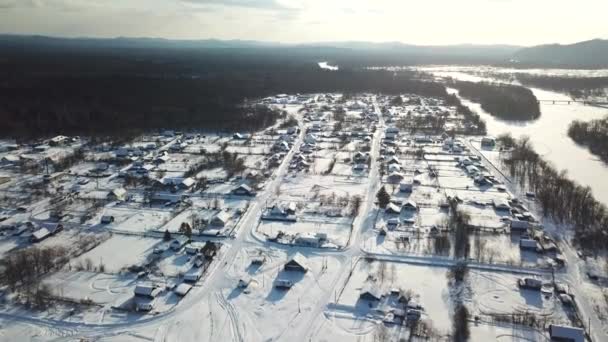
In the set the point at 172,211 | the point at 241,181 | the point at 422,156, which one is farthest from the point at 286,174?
the point at 422,156

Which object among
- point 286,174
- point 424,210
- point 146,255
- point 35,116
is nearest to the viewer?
point 146,255

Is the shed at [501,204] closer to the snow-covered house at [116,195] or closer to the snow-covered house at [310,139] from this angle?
the snow-covered house at [310,139]

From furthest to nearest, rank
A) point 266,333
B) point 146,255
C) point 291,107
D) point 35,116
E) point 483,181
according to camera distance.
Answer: point 291,107
point 35,116
point 483,181
point 146,255
point 266,333

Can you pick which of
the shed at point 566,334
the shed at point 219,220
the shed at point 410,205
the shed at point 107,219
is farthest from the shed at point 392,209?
the shed at point 107,219

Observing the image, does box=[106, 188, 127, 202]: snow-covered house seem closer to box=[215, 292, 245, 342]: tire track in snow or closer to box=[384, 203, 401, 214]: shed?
box=[215, 292, 245, 342]: tire track in snow

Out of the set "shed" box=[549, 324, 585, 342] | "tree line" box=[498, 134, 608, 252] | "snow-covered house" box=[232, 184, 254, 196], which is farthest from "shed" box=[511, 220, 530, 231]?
"snow-covered house" box=[232, 184, 254, 196]

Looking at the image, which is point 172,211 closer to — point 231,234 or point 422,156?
point 231,234
